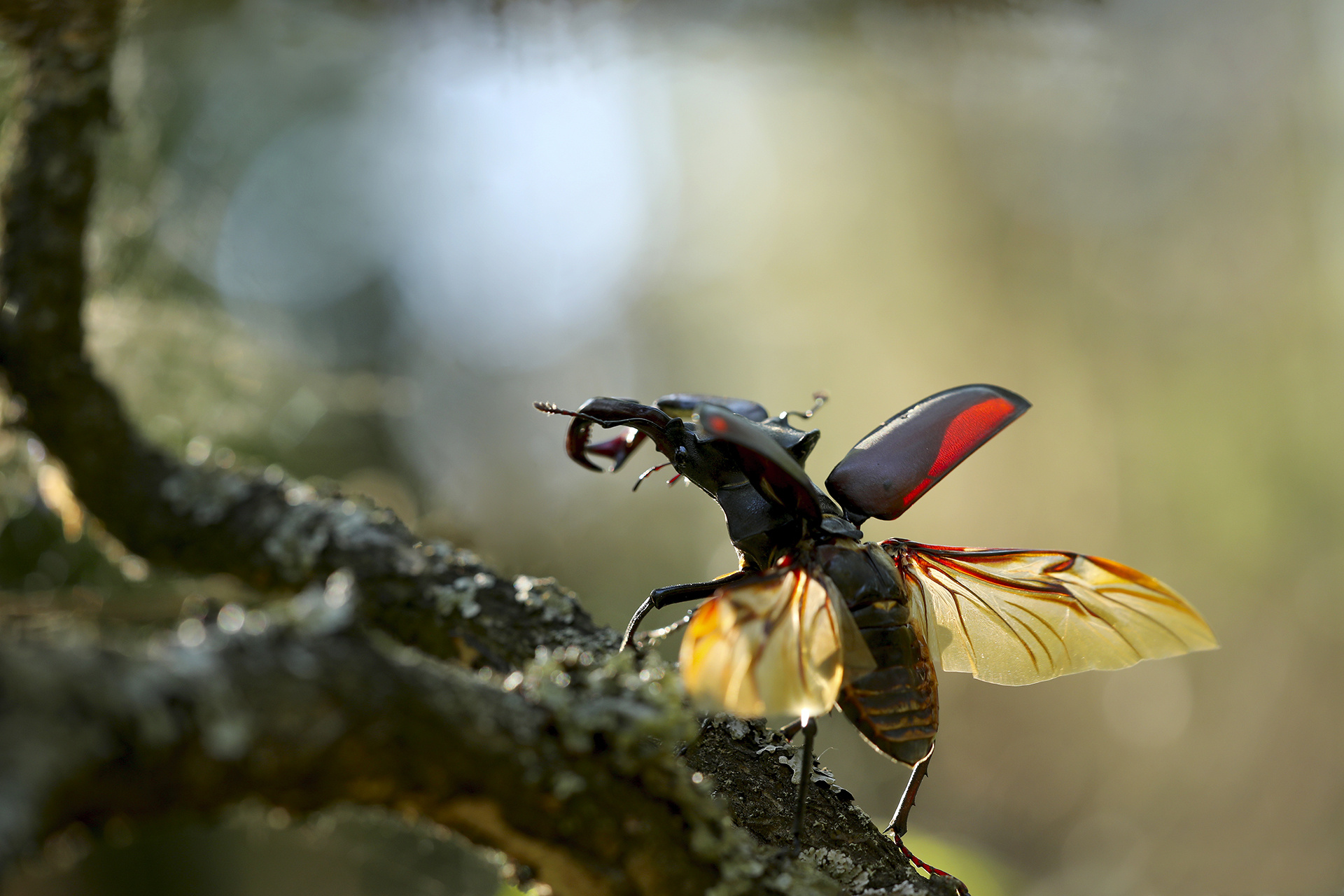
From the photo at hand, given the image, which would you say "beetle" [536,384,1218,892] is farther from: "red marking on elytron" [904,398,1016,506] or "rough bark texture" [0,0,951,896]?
"rough bark texture" [0,0,951,896]

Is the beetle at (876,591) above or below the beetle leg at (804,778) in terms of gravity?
above

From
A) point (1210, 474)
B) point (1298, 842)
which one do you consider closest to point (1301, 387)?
point (1210, 474)

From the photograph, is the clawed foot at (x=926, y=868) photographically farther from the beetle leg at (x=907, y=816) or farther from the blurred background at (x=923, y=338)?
the blurred background at (x=923, y=338)

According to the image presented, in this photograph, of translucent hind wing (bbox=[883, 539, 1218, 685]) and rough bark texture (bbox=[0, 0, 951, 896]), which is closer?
rough bark texture (bbox=[0, 0, 951, 896])

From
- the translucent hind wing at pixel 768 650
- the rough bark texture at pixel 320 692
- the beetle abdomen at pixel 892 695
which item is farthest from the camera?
the beetle abdomen at pixel 892 695

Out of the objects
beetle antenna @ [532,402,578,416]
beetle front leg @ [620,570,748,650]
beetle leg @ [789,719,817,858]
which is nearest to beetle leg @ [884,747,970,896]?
beetle leg @ [789,719,817,858]

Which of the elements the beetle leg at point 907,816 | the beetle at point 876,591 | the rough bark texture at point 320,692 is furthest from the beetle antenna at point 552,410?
the beetle leg at point 907,816

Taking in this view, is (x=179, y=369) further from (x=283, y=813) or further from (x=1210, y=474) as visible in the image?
(x=1210, y=474)
